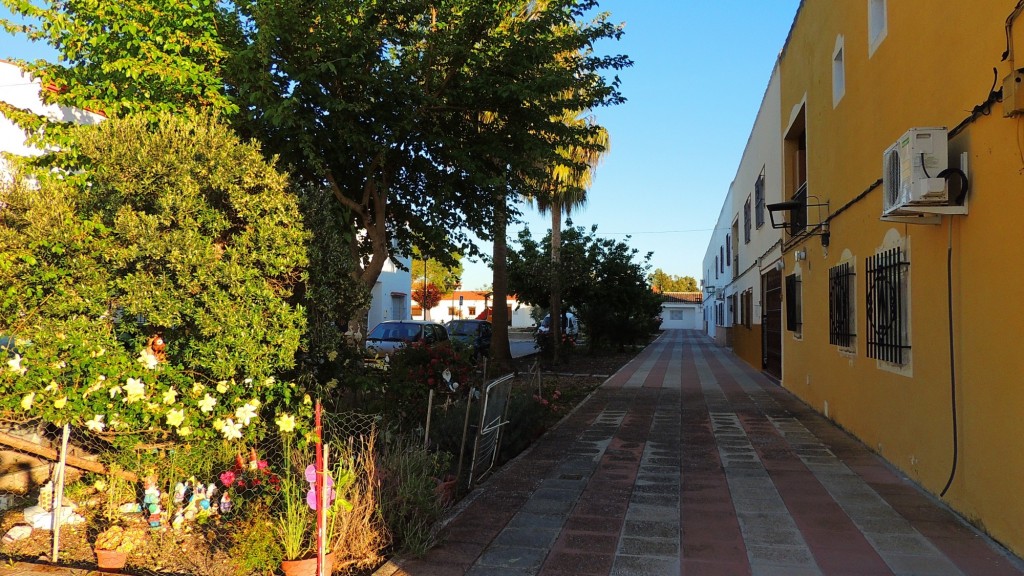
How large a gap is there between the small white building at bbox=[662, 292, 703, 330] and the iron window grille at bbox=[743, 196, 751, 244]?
4899 centimetres

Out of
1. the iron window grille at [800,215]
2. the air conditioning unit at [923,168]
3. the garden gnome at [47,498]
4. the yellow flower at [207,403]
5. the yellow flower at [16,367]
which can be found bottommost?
the garden gnome at [47,498]

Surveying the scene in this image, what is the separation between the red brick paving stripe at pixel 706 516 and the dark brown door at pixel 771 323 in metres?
6.46

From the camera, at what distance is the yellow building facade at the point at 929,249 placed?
167 inches

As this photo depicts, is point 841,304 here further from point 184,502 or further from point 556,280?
point 556,280

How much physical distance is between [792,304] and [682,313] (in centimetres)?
5959

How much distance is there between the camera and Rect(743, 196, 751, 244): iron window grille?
19.5m

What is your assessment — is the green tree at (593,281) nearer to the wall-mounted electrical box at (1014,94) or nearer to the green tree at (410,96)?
the green tree at (410,96)

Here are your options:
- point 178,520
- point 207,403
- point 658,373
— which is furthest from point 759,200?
point 178,520

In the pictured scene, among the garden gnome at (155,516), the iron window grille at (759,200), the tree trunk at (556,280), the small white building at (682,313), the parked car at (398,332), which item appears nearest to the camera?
the garden gnome at (155,516)

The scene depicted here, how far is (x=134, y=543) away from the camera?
4348 millimetres

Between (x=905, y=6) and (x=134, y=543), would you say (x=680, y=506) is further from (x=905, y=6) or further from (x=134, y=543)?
(x=905, y=6)

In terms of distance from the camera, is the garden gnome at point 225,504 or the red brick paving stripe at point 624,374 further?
the red brick paving stripe at point 624,374

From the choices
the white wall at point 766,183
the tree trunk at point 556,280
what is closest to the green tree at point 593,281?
the tree trunk at point 556,280

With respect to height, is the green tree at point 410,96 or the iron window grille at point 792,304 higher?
the green tree at point 410,96
